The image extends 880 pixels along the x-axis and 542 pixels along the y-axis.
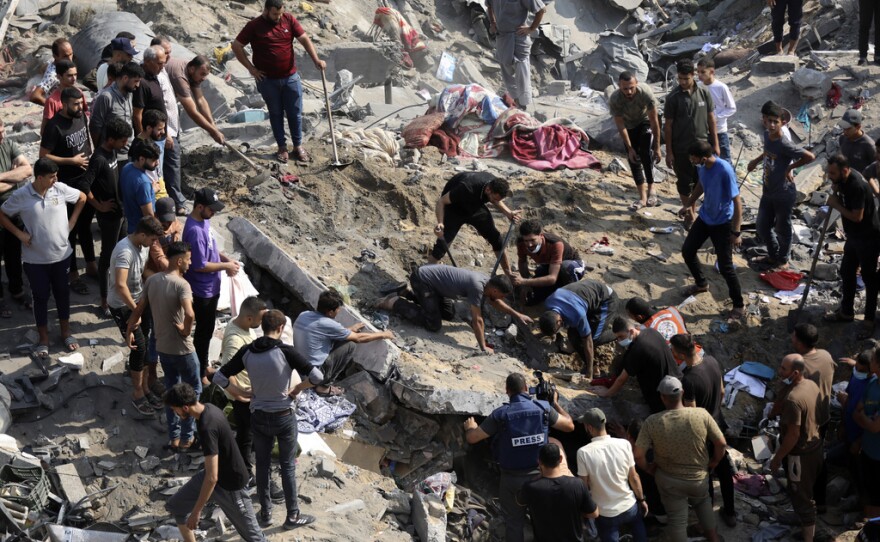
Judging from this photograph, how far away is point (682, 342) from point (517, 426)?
1426 mm

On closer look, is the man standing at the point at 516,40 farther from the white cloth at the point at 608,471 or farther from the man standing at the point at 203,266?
the white cloth at the point at 608,471

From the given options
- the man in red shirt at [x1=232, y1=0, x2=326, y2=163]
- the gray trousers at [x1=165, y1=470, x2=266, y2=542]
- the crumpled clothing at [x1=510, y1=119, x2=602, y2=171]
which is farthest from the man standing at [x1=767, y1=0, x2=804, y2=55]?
the gray trousers at [x1=165, y1=470, x2=266, y2=542]

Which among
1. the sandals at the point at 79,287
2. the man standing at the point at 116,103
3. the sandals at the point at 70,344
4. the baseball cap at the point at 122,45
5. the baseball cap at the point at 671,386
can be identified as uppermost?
the baseball cap at the point at 122,45

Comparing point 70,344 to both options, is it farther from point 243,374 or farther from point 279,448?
point 279,448

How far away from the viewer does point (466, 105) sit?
1189 centimetres

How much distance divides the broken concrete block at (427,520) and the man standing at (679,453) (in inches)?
56.7

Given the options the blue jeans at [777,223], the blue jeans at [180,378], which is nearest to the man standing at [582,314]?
the blue jeans at [777,223]

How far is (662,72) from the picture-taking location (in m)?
17.2

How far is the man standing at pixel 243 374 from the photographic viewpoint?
20.4 feet

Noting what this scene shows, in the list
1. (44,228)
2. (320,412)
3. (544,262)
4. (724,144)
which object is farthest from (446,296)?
(724,144)

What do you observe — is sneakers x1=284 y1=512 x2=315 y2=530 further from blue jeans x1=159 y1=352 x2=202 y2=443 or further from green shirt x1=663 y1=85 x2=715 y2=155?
green shirt x1=663 y1=85 x2=715 y2=155

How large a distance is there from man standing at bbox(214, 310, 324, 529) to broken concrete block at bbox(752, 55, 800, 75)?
32.3 ft

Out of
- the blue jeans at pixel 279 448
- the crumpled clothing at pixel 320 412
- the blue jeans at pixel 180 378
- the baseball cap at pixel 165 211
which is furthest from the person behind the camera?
the crumpled clothing at pixel 320 412

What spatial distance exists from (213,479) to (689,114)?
20.8 ft
